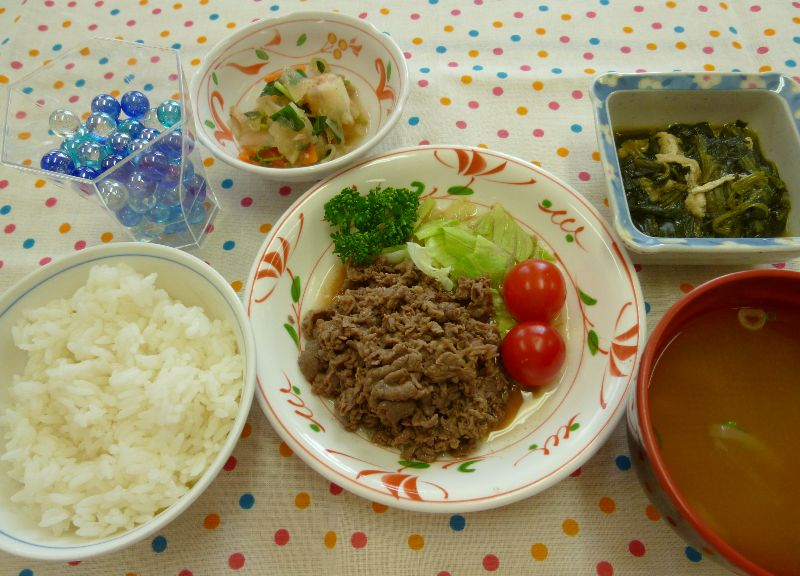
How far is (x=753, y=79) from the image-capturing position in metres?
2.36

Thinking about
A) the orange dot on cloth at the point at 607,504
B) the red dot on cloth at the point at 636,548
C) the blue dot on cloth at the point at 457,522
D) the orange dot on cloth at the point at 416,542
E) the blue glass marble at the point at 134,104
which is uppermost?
the blue glass marble at the point at 134,104

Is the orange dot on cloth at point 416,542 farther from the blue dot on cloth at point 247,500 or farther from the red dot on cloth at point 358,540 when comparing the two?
the blue dot on cloth at point 247,500

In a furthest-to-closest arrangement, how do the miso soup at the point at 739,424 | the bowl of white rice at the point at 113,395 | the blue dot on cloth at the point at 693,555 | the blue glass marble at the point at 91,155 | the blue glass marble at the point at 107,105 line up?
the blue glass marble at the point at 107,105 → the blue glass marble at the point at 91,155 → the blue dot on cloth at the point at 693,555 → the bowl of white rice at the point at 113,395 → the miso soup at the point at 739,424

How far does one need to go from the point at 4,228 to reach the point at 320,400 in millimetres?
1944

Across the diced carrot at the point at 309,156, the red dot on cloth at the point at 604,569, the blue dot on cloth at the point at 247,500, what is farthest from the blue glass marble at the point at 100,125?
the red dot on cloth at the point at 604,569

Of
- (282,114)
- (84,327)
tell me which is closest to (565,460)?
(84,327)

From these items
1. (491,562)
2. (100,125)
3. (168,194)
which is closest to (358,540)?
(491,562)

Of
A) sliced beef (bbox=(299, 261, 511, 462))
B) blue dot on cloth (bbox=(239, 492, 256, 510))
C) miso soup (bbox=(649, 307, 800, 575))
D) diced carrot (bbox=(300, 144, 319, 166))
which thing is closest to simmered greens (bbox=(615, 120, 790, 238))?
miso soup (bbox=(649, 307, 800, 575))

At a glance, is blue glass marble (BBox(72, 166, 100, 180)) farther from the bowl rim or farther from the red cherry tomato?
the bowl rim

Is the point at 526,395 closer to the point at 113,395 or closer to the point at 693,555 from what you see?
the point at 693,555

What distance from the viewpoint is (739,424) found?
153 cm

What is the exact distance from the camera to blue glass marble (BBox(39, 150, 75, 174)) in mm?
2146

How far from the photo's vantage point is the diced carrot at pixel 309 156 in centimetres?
252

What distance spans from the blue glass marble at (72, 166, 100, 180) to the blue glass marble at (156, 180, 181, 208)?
0.24 meters
